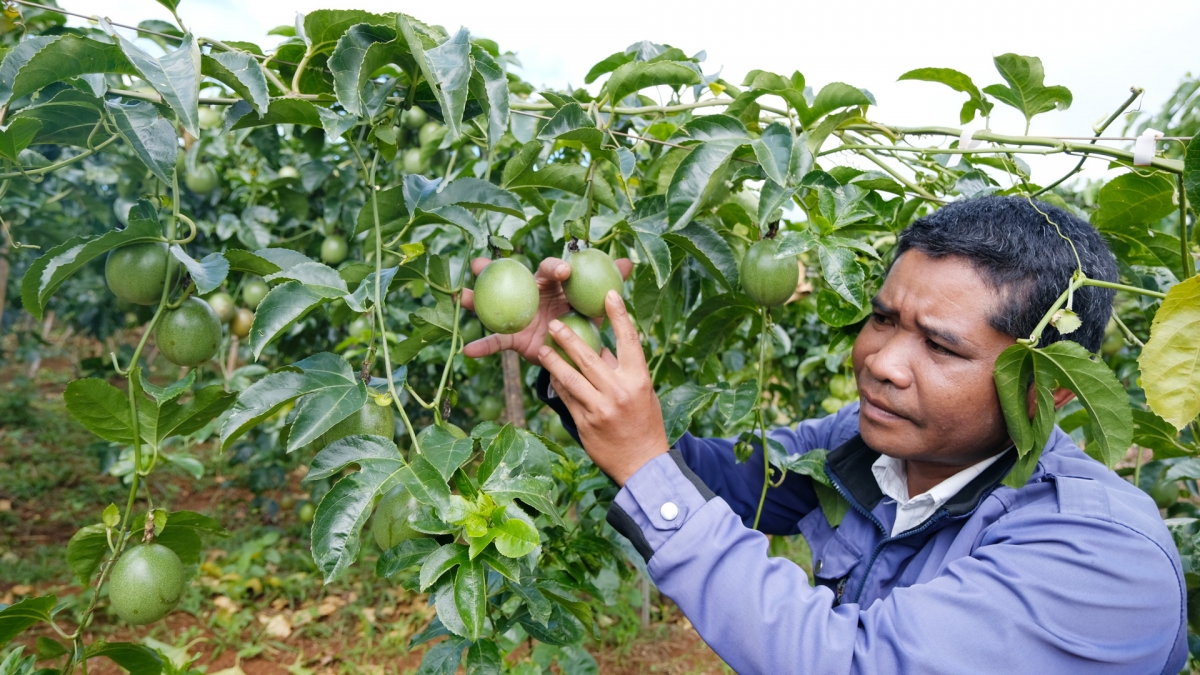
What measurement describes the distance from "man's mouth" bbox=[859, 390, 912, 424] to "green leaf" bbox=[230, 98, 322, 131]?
0.97 m

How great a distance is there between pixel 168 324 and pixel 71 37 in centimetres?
40

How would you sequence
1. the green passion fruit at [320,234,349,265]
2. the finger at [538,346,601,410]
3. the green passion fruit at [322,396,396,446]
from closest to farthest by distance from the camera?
the green passion fruit at [322,396,396,446], the finger at [538,346,601,410], the green passion fruit at [320,234,349,265]

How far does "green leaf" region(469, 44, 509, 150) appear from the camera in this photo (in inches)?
41.6

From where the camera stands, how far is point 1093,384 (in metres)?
1.01

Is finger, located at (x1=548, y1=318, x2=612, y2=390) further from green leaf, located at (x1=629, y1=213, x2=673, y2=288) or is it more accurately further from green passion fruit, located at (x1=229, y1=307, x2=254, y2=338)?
green passion fruit, located at (x1=229, y1=307, x2=254, y2=338)

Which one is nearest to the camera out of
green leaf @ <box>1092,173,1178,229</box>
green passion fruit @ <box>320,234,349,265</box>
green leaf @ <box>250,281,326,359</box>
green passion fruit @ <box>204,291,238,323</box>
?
green leaf @ <box>250,281,326,359</box>

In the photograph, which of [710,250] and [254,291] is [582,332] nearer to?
[710,250]

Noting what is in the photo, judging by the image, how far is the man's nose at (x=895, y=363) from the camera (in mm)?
1210

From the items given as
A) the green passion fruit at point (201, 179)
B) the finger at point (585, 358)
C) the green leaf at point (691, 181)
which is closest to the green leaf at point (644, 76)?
the green leaf at point (691, 181)

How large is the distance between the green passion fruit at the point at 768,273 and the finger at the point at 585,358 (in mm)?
282

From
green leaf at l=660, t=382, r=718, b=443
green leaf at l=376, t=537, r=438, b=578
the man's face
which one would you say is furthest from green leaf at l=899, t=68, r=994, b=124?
green leaf at l=376, t=537, r=438, b=578

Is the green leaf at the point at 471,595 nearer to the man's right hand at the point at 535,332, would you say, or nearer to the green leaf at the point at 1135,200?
the man's right hand at the point at 535,332

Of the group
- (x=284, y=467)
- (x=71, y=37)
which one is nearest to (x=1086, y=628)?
(x=71, y=37)

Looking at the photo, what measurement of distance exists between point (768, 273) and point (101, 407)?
99 centimetres
